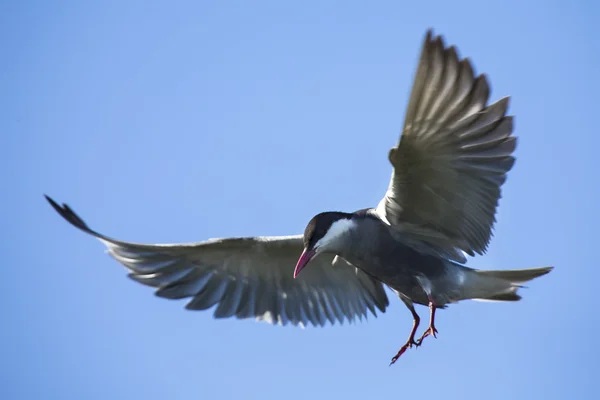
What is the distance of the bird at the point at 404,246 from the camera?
22.2 feet

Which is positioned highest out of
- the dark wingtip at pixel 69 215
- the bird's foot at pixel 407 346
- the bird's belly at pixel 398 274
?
the dark wingtip at pixel 69 215

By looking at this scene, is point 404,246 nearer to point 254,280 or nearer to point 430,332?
point 430,332

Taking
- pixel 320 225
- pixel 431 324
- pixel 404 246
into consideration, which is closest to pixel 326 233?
pixel 320 225

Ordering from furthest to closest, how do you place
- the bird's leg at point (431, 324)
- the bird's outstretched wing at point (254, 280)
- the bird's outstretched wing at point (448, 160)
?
1. the bird's outstretched wing at point (254, 280)
2. the bird's leg at point (431, 324)
3. the bird's outstretched wing at point (448, 160)

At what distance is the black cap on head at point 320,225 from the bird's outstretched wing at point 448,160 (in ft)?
1.23

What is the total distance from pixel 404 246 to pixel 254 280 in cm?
177

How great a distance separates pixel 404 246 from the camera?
7.65m

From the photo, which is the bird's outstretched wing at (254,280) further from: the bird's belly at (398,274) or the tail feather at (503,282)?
the tail feather at (503,282)

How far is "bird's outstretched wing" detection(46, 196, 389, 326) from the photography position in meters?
8.27

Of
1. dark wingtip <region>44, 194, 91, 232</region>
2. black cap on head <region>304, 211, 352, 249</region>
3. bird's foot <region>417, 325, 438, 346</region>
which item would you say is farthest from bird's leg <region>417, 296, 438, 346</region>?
dark wingtip <region>44, 194, 91, 232</region>

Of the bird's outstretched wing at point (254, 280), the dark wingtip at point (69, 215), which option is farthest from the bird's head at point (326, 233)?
the dark wingtip at point (69, 215)

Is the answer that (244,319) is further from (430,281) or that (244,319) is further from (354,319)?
(430,281)

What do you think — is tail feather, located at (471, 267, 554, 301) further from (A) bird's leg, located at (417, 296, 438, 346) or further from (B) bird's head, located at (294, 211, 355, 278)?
(B) bird's head, located at (294, 211, 355, 278)

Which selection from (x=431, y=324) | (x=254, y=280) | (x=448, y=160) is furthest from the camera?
(x=254, y=280)
